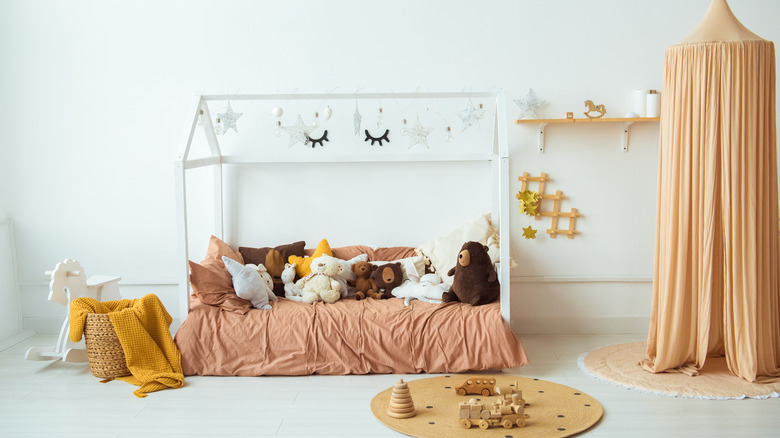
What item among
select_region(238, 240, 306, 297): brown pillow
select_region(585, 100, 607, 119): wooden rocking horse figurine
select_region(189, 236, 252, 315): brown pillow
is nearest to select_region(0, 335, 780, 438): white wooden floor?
select_region(189, 236, 252, 315): brown pillow

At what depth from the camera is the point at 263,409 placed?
10.2 ft

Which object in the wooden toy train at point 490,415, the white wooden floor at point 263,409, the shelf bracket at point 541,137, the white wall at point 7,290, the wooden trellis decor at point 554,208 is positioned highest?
the shelf bracket at point 541,137

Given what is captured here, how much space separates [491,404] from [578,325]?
1477 mm

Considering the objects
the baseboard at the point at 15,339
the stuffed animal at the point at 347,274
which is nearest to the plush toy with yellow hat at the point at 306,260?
the stuffed animal at the point at 347,274

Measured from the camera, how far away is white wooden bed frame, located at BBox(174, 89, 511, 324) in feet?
11.7

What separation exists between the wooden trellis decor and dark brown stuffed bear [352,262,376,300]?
1041mm

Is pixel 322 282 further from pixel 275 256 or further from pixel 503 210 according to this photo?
pixel 503 210

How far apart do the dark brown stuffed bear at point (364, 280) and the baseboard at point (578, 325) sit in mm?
924

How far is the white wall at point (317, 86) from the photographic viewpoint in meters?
4.22

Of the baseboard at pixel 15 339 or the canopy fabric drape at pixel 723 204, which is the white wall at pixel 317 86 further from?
the canopy fabric drape at pixel 723 204

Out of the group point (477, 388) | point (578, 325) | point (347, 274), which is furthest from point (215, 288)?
point (578, 325)

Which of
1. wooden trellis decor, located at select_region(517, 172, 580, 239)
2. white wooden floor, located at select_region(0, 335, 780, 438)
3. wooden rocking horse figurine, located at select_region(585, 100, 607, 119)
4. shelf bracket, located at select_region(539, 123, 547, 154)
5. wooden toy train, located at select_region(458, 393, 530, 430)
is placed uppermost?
wooden rocking horse figurine, located at select_region(585, 100, 607, 119)

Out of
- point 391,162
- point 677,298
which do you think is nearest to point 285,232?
point 391,162

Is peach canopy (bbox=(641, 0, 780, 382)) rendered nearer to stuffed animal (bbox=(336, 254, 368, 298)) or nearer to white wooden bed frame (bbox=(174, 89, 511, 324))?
white wooden bed frame (bbox=(174, 89, 511, 324))
